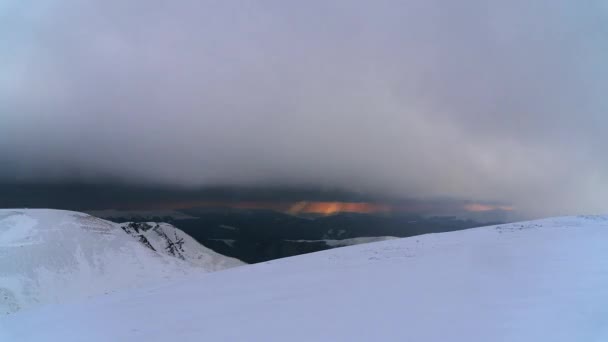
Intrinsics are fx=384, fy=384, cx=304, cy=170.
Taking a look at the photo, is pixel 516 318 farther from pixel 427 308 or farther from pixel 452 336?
pixel 427 308

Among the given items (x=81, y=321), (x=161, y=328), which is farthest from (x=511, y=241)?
(x=81, y=321)

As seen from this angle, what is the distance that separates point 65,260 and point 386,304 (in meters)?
131

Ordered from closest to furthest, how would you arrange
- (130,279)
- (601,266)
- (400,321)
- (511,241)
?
(400,321) < (601,266) < (511,241) < (130,279)

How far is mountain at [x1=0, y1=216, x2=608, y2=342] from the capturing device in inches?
273

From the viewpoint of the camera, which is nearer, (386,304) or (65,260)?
(386,304)

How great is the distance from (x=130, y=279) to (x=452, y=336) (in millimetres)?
130132

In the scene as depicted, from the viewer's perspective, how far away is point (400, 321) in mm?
7715

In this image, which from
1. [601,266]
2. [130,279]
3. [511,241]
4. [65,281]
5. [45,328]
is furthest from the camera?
[130,279]

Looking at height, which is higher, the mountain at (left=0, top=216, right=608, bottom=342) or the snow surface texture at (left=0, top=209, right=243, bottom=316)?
the mountain at (left=0, top=216, right=608, bottom=342)

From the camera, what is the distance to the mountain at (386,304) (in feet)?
22.7

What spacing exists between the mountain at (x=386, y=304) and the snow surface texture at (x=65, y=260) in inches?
3200

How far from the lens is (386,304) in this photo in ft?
29.9

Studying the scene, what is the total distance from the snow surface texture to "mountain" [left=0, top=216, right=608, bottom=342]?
3200 inches

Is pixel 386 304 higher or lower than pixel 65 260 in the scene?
higher
